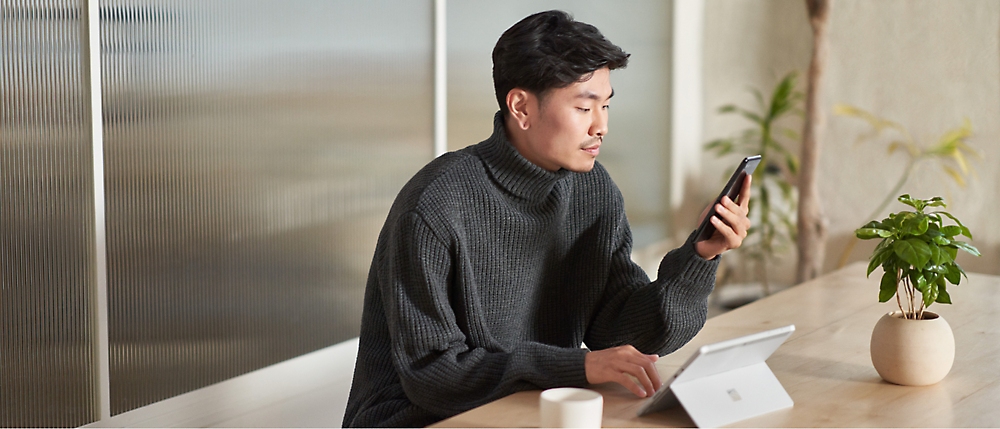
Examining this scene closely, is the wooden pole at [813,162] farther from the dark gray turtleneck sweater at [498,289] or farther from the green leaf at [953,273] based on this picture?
the green leaf at [953,273]

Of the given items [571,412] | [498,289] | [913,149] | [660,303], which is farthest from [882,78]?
[571,412]

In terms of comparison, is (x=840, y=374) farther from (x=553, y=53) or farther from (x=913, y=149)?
(x=913, y=149)

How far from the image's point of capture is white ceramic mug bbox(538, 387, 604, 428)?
1.20m

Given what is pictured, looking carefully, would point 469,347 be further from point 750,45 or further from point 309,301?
point 750,45

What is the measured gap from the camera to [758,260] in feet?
14.2

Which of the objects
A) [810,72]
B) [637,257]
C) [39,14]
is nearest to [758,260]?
[637,257]

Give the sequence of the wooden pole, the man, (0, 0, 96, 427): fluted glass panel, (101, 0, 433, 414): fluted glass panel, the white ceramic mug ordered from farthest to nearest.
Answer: the wooden pole
(101, 0, 433, 414): fluted glass panel
(0, 0, 96, 427): fluted glass panel
the man
the white ceramic mug

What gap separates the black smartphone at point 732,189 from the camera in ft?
4.82

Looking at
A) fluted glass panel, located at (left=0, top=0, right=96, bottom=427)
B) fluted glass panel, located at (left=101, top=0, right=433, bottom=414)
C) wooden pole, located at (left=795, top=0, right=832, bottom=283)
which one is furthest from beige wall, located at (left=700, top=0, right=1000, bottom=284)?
fluted glass panel, located at (left=0, top=0, right=96, bottom=427)

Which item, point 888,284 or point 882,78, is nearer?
point 888,284

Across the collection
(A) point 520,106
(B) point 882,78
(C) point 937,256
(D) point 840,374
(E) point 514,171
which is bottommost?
(D) point 840,374

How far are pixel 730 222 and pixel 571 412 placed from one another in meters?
0.49

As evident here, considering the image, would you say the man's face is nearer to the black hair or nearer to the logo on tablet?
the black hair

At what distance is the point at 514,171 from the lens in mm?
1597
